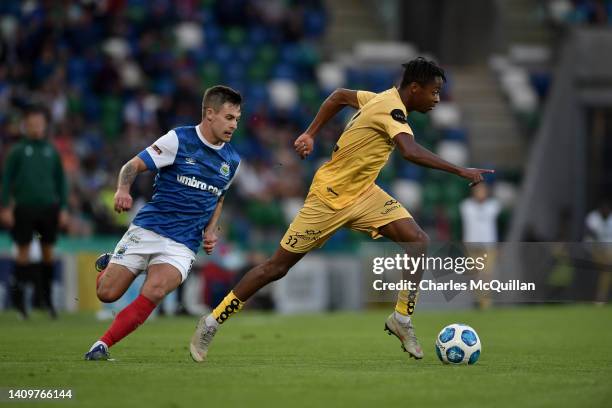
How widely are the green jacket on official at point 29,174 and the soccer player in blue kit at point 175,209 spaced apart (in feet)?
20.2

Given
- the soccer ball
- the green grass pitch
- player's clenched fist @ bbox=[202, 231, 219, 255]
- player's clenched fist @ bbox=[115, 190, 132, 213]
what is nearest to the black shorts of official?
the green grass pitch

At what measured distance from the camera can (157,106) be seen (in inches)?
934

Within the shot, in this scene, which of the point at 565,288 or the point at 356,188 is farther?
the point at 565,288

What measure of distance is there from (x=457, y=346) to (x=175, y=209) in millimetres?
2536

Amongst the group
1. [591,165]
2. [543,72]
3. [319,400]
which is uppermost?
[543,72]

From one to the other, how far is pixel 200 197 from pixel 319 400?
305 cm

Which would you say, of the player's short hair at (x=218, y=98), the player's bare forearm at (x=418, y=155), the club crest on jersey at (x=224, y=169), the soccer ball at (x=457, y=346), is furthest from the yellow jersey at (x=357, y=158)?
the soccer ball at (x=457, y=346)

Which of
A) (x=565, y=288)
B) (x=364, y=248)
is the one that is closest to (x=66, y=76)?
(x=364, y=248)

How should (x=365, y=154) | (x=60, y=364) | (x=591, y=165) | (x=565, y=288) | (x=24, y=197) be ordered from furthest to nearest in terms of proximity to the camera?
1. (x=591, y=165)
2. (x=565, y=288)
3. (x=24, y=197)
4. (x=365, y=154)
5. (x=60, y=364)

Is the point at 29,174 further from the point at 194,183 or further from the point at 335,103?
the point at 335,103

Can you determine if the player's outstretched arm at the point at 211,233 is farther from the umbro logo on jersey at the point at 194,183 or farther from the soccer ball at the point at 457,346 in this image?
the soccer ball at the point at 457,346

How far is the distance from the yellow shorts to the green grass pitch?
101 centimetres

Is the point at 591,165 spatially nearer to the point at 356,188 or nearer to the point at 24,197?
the point at 24,197

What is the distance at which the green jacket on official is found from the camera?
1602cm
